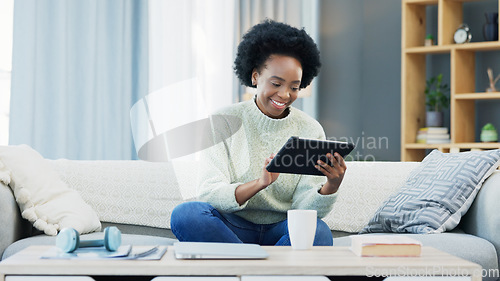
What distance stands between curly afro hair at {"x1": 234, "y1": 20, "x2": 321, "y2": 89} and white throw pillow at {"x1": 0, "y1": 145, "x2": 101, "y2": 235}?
2.46 feet

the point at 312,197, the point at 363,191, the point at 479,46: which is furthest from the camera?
the point at 479,46

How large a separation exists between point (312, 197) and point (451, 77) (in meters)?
2.73

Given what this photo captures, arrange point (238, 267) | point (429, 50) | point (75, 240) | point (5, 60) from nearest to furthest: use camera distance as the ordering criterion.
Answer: point (238, 267) → point (75, 240) → point (5, 60) → point (429, 50)

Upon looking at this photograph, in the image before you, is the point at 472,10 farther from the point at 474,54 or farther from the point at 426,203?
the point at 426,203

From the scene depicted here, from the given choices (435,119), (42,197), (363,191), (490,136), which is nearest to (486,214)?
(363,191)

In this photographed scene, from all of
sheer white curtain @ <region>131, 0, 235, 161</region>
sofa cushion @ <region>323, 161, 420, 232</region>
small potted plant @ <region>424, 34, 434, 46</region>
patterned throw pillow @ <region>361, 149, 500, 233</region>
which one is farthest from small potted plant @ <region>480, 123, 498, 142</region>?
patterned throw pillow @ <region>361, 149, 500, 233</region>

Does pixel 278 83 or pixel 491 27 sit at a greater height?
pixel 491 27

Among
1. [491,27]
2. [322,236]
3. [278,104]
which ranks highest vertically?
[491,27]

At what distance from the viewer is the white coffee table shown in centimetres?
125

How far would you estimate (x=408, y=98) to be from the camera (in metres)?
4.47

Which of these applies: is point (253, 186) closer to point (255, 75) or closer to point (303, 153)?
point (303, 153)

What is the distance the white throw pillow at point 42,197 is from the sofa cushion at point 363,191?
Result: 0.90 m

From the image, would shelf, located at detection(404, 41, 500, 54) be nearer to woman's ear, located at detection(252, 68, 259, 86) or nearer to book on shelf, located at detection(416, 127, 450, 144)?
book on shelf, located at detection(416, 127, 450, 144)

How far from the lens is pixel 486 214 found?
2053mm
